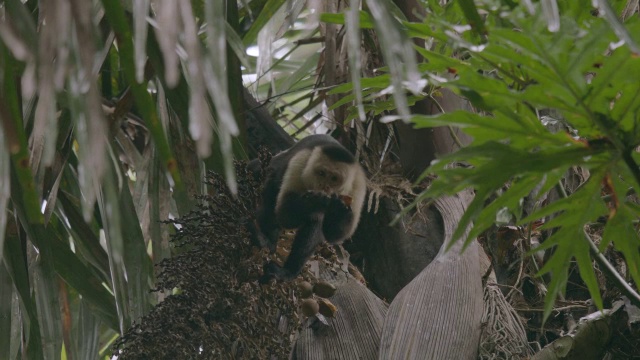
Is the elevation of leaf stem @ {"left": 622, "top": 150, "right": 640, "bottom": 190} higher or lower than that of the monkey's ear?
lower

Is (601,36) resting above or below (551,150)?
above

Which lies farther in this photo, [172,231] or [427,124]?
[172,231]

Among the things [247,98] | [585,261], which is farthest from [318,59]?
[585,261]

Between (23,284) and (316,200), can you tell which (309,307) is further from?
(316,200)

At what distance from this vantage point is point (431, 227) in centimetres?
302

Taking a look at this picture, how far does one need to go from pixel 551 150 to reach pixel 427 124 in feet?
0.73

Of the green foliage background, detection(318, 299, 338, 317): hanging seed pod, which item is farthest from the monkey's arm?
detection(318, 299, 338, 317): hanging seed pod

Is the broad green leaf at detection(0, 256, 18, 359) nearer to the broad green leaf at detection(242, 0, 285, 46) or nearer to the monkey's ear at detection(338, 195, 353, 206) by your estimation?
the broad green leaf at detection(242, 0, 285, 46)

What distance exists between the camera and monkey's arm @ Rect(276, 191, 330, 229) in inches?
139

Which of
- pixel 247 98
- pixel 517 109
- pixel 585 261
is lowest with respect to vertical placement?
pixel 585 261

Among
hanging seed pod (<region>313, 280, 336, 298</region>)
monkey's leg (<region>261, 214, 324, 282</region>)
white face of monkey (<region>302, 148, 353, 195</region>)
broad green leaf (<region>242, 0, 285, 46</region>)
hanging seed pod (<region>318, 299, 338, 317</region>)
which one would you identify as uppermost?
broad green leaf (<region>242, 0, 285, 46</region>)

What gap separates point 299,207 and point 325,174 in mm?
224

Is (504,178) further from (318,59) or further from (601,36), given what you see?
(318,59)

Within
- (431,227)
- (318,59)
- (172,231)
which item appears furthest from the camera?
(318,59)
